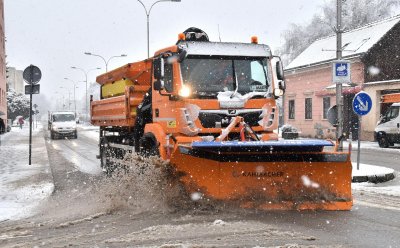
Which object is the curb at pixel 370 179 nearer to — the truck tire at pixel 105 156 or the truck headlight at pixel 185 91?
the truck headlight at pixel 185 91

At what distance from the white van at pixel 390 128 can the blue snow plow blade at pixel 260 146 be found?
18242 mm

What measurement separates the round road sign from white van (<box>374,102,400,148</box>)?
639 inches

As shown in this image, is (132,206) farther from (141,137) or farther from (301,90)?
(301,90)

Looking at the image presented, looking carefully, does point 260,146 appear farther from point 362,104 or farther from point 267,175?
point 362,104

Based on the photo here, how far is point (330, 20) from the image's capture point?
5447 cm

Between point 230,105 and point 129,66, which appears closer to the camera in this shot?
point 230,105

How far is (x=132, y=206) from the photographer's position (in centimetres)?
805

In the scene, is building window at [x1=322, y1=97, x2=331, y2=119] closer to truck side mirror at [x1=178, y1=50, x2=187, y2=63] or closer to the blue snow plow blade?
truck side mirror at [x1=178, y1=50, x2=187, y2=63]

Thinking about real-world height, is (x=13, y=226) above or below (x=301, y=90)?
below

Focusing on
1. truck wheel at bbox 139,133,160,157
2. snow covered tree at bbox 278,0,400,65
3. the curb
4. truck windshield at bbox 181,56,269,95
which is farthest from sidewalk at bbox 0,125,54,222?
snow covered tree at bbox 278,0,400,65

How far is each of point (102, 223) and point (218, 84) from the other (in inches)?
128

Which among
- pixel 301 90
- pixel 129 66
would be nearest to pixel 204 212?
pixel 129 66

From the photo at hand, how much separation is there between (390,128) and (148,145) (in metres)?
17.8

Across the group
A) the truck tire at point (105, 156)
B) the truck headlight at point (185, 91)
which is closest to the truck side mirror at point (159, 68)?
the truck headlight at point (185, 91)
